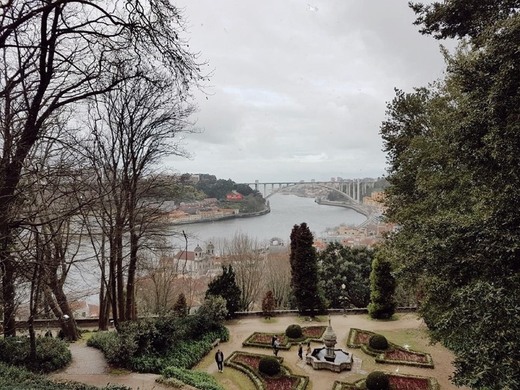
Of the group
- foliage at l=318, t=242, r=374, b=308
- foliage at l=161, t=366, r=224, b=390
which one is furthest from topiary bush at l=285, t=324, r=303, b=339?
foliage at l=318, t=242, r=374, b=308

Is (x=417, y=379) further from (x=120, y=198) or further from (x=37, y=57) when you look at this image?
(x=37, y=57)

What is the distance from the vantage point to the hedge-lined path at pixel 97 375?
1007 centimetres

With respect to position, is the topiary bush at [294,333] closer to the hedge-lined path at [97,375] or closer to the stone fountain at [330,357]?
the stone fountain at [330,357]

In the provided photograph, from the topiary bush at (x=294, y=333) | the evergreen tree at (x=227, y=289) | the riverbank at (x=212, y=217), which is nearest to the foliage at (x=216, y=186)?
the riverbank at (x=212, y=217)

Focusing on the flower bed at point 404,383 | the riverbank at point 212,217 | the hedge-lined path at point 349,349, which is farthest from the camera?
the riverbank at point 212,217

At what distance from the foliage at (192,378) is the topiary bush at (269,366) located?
188 centimetres

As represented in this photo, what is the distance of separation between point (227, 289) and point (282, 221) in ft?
49.2

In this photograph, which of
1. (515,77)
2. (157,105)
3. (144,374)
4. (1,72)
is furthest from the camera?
(157,105)

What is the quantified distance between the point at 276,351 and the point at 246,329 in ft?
11.1

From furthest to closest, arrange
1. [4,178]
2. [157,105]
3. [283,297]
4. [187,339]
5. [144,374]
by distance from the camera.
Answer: [283,297], [187,339], [157,105], [144,374], [4,178]

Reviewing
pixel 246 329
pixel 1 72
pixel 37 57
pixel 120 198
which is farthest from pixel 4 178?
pixel 246 329

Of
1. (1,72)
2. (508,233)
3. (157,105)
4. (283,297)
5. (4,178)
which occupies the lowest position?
(283,297)

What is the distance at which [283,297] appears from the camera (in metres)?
24.3

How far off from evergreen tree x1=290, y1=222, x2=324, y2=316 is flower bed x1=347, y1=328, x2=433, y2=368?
3.88 metres
